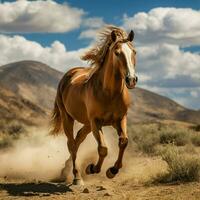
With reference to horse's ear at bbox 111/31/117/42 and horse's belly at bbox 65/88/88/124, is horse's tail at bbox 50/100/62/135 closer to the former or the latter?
horse's belly at bbox 65/88/88/124

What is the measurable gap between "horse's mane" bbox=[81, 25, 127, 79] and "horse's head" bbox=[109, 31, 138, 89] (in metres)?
0.16

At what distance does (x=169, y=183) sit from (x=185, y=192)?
1802 millimetres

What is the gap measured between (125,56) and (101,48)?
1.83m

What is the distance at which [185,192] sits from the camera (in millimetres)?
9023

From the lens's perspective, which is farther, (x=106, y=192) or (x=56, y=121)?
(x=56, y=121)

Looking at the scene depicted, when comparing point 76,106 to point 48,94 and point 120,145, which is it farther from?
point 48,94

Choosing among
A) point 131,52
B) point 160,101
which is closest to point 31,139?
point 131,52

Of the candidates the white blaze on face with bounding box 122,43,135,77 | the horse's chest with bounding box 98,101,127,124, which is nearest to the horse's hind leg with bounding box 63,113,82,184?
the horse's chest with bounding box 98,101,127,124

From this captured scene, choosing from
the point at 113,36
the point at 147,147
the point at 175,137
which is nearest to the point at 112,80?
the point at 113,36

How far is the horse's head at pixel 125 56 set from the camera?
8664 mm

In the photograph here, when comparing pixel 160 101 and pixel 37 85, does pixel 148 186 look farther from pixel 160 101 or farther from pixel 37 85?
pixel 160 101

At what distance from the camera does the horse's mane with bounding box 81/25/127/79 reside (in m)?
10.0

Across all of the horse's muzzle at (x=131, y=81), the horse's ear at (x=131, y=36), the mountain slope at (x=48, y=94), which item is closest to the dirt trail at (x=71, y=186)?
the horse's muzzle at (x=131, y=81)

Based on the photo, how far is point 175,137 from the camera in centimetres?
2306
